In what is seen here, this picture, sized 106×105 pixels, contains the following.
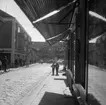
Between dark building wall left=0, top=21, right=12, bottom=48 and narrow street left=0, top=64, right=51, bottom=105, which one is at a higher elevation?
dark building wall left=0, top=21, right=12, bottom=48

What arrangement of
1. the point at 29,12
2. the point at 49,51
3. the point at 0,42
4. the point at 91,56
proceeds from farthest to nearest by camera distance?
the point at 49,51, the point at 0,42, the point at 29,12, the point at 91,56

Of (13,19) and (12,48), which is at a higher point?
(13,19)

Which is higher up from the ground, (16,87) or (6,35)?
(6,35)

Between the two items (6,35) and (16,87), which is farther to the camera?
(6,35)

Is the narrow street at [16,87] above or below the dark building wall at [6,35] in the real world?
below

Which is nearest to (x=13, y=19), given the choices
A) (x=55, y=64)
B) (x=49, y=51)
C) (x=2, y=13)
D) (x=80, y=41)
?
(x=2, y=13)

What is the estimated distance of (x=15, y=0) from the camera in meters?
4.61

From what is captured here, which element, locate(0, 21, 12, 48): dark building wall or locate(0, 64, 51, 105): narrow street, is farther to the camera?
locate(0, 21, 12, 48): dark building wall

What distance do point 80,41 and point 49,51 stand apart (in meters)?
91.5

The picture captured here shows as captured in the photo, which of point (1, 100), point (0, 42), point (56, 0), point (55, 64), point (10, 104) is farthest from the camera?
point (0, 42)

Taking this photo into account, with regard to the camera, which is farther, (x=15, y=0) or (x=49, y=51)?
(x=49, y=51)

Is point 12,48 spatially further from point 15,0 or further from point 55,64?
point 15,0

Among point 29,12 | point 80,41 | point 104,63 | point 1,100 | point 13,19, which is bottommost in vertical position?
point 1,100

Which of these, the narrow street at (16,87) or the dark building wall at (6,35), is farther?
the dark building wall at (6,35)
